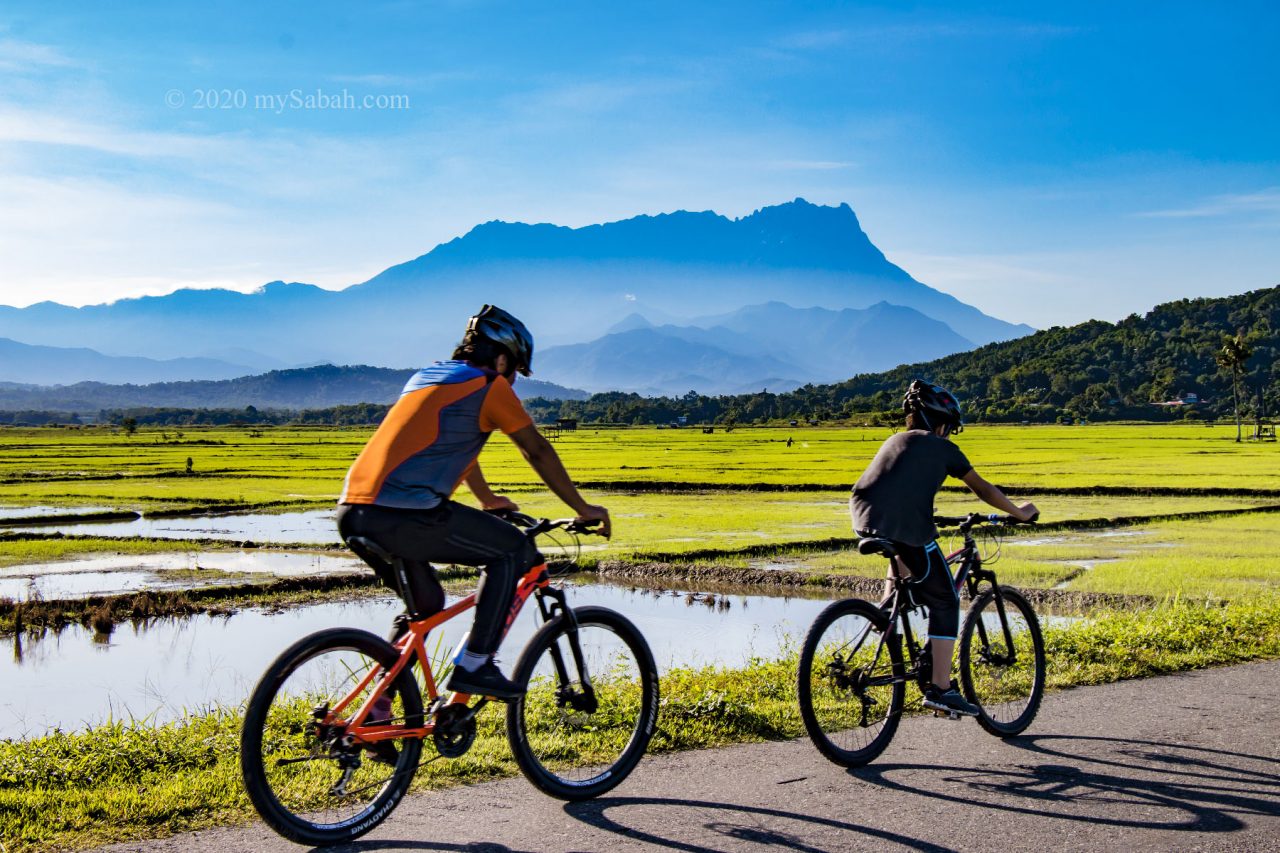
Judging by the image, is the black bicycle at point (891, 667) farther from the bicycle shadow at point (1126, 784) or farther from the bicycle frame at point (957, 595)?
the bicycle shadow at point (1126, 784)

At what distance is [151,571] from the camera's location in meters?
24.6

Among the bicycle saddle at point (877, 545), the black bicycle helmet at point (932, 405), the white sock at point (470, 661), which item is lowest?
the white sock at point (470, 661)

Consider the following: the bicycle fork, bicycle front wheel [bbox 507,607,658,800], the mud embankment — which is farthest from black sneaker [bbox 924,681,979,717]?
the mud embankment

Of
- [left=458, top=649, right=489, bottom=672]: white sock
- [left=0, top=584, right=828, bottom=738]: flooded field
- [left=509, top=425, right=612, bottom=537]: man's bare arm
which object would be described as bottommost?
[left=0, top=584, right=828, bottom=738]: flooded field

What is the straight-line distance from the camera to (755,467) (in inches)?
2520

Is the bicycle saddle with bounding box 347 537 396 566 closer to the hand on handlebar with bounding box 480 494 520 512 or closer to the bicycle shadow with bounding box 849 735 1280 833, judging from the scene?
the hand on handlebar with bounding box 480 494 520 512

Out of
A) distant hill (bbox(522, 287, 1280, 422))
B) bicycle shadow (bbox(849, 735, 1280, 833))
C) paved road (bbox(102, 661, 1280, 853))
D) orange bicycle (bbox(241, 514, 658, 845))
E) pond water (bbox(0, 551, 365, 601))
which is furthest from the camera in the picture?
distant hill (bbox(522, 287, 1280, 422))

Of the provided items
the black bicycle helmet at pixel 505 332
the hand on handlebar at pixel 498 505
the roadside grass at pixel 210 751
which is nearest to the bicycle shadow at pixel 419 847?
the roadside grass at pixel 210 751

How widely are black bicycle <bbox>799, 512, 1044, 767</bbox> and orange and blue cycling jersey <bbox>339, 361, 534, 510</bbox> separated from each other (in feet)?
8.45

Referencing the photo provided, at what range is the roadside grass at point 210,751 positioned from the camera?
5770mm

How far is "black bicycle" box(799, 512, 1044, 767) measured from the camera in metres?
7.01

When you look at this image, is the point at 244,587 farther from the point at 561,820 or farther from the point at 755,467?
the point at 755,467

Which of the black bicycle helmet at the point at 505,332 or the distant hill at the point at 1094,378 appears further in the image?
the distant hill at the point at 1094,378

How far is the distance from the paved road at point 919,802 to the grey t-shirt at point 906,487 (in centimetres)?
150
